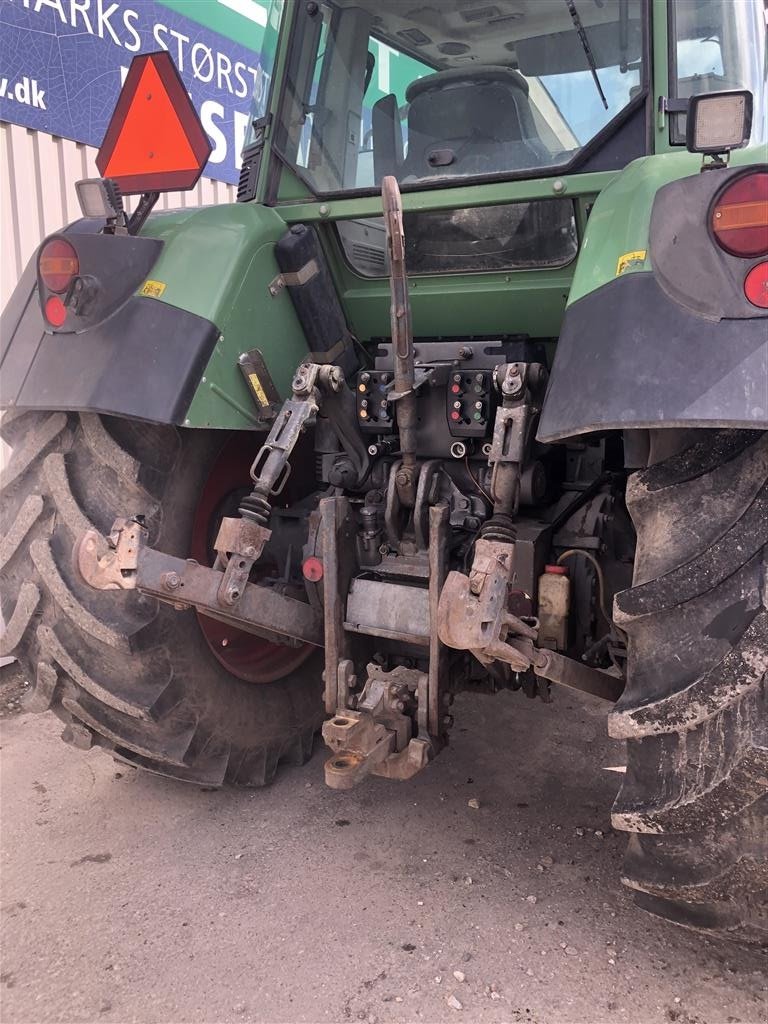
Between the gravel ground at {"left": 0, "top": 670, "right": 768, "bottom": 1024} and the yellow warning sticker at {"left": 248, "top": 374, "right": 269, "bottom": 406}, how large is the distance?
1288mm

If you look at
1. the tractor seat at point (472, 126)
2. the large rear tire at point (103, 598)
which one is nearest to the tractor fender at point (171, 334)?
the large rear tire at point (103, 598)

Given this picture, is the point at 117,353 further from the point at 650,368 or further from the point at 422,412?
the point at 650,368

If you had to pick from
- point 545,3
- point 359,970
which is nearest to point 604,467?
point 545,3

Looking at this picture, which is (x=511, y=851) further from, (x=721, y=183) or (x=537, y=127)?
(x=537, y=127)

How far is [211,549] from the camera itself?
266 centimetres

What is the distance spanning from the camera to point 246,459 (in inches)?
106

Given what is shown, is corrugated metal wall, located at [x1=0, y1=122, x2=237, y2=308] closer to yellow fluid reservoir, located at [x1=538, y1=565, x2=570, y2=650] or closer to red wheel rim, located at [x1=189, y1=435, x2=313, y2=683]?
red wheel rim, located at [x1=189, y1=435, x2=313, y2=683]

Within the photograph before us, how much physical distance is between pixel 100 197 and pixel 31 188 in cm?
198

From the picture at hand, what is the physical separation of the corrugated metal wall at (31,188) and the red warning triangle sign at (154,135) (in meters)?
1.54

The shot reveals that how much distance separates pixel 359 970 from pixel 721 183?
183 centimetres

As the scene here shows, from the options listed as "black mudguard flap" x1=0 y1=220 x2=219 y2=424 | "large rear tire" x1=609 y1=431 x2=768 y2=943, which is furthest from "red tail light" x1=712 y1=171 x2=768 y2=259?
"black mudguard flap" x1=0 y1=220 x2=219 y2=424

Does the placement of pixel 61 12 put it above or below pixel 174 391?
above

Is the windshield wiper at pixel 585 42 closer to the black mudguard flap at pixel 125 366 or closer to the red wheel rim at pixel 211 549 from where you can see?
the black mudguard flap at pixel 125 366

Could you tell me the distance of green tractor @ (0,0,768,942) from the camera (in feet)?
5.19
